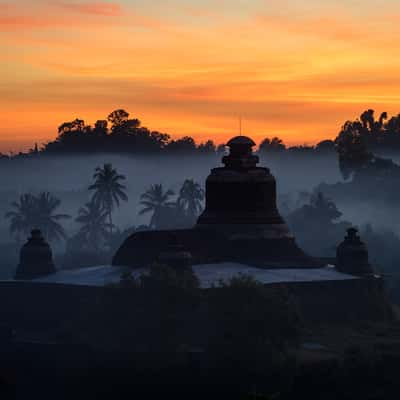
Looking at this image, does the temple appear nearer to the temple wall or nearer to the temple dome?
the temple dome

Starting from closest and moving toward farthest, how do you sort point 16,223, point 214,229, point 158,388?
point 158,388 < point 214,229 < point 16,223

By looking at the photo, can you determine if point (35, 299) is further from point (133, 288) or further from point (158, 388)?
point (158, 388)

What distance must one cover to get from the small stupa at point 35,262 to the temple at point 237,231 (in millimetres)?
5806

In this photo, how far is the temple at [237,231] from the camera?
120812 mm

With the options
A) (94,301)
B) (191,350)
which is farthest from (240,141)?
(191,350)

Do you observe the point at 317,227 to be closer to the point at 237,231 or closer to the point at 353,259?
the point at 237,231

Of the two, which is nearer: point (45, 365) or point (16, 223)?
point (45, 365)

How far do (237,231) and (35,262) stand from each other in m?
13.9

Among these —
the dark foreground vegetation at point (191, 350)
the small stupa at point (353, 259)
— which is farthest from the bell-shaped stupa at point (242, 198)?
the dark foreground vegetation at point (191, 350)

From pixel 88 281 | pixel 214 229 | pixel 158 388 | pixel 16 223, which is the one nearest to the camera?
pixel 158 388

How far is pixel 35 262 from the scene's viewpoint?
126 metres

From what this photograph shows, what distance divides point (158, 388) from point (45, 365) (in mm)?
7942

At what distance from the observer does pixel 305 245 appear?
18712 cm

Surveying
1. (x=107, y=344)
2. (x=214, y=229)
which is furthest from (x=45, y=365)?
(x=214, y=229)
